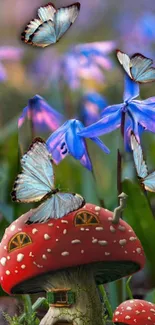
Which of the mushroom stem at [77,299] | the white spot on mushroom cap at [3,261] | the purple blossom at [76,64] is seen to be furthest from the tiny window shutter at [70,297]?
the purple blossom at [76,64]

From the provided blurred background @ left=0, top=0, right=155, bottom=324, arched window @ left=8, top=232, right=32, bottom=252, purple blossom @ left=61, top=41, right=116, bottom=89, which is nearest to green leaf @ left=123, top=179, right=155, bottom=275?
blurred background @ left=0, top=0, right=155, bottom=324

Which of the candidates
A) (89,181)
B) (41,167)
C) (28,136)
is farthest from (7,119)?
(41,167)

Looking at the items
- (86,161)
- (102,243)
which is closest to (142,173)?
(102,243)

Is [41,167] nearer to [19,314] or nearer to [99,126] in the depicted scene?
[99,126]

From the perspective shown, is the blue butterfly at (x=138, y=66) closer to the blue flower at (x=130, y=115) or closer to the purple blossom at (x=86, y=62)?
the blue flower at (x=130, y=115)

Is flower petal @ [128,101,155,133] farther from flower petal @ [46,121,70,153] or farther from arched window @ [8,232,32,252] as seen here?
arched window @ [8,232,32,252]

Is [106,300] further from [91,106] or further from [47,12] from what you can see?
A: [47,12]
